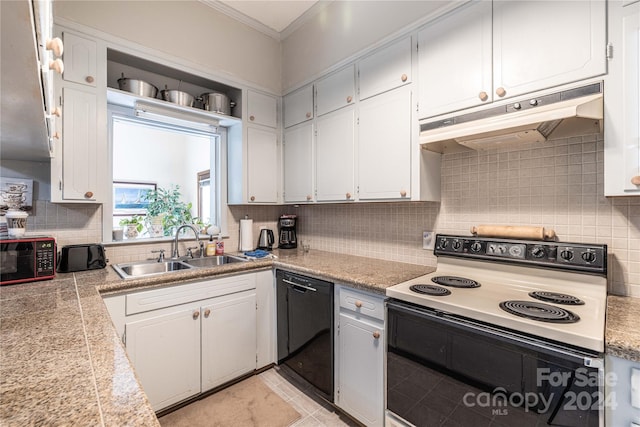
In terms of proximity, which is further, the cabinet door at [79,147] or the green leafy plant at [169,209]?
the green leafy plant at [169,209]

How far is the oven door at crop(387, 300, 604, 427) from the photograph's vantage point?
967mm

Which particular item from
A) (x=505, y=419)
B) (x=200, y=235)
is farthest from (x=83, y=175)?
(x=505, y=419)

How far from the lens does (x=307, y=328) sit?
2.02 meters

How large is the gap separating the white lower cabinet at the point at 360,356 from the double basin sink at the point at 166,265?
3.38ft

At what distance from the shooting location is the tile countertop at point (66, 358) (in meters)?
0.58

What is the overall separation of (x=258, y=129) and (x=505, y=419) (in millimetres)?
2595

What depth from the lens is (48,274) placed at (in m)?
1.67

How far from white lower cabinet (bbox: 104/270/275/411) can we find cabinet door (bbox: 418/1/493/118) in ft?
5.61

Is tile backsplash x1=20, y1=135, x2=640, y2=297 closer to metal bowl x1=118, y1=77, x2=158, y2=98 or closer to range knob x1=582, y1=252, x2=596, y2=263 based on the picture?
range knob x1=582, y1=252, x2=596, y2=263

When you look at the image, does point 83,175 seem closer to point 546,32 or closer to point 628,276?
point 546,32

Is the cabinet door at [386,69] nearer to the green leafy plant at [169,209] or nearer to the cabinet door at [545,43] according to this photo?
the cabinet door at [545,43]

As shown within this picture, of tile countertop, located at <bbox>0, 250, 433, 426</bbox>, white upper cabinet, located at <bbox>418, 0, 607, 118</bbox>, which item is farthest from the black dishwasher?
white upper cabinet, located at <bbox>418, 0, 607, 118</bbox>

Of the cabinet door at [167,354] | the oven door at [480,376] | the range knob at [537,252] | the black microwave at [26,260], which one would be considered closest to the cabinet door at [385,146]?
the range knob at [537,252]

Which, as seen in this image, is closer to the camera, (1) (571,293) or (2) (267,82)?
(1) (571,293)
